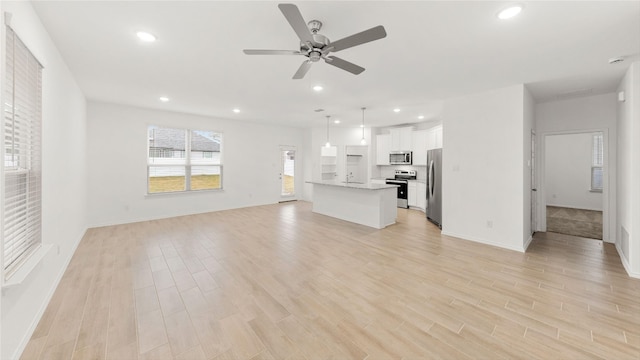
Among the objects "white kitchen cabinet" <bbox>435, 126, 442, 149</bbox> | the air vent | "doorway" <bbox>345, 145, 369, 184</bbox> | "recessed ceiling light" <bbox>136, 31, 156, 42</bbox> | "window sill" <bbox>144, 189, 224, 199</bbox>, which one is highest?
the air vent

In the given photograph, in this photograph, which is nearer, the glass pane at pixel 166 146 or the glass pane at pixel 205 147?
the glass pane at pixel 166 146

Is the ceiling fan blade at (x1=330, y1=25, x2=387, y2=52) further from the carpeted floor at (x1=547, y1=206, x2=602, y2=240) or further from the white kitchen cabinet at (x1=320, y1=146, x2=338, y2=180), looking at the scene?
the white kitchen cabinet at (x1=320, y1=146, x2=338, y2=180)

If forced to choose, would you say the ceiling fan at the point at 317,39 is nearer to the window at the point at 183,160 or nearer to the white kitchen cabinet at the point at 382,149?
the window at the point at 183,160

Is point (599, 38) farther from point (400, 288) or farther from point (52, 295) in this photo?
point (52, 295)

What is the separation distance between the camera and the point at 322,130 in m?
8.71

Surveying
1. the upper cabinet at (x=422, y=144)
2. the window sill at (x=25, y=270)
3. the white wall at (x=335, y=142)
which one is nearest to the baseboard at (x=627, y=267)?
the upper cabinet at (x=422, y=144)

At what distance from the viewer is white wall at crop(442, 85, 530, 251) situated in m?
3.96

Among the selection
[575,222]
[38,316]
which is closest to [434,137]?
[575,222]

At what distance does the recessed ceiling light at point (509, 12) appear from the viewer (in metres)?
2.00

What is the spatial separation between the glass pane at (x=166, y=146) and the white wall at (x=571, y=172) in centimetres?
1023

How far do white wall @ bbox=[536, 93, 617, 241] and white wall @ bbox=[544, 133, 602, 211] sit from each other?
2.61 m

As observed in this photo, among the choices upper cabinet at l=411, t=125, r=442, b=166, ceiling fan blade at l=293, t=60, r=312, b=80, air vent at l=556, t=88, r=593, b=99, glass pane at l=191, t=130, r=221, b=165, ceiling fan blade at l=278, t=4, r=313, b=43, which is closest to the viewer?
ceiling fan blade at l=278, t=4, r=313, b=43

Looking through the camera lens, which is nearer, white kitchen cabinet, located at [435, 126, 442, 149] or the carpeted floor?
the carpeted floor

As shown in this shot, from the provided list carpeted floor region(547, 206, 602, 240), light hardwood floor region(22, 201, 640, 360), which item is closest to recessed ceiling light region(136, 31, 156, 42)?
light hardwood floor region(22, 201, 640, 360)
